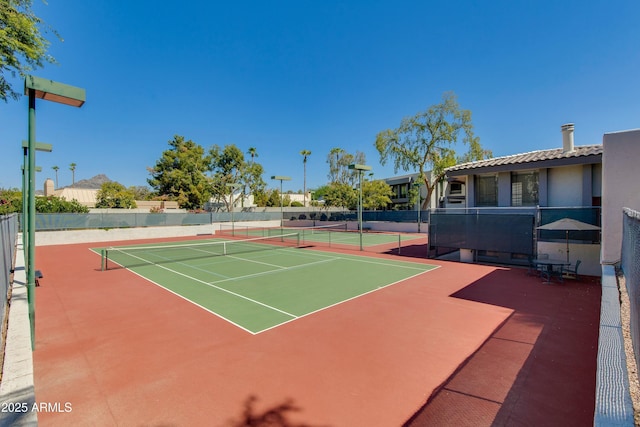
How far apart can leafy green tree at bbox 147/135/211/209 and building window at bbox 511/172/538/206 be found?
4607 cm

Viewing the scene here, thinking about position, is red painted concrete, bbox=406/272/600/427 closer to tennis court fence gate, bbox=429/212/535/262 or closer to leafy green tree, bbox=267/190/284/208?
tennis court fence gate, bbox=429/212/535/262

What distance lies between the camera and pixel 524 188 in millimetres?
17016

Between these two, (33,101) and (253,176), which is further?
(253,176)

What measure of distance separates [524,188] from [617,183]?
22.9ft

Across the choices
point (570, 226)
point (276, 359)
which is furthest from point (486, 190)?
point (276, 359)

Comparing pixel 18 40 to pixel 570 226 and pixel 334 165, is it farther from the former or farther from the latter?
pixel 334 165

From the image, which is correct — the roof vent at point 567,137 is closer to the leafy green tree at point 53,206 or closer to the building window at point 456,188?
the building window at point 456,188

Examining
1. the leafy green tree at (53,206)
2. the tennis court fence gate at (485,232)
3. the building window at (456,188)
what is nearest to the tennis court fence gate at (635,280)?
the tennis court fence gate at (485,232)

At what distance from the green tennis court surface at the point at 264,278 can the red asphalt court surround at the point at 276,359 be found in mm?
674

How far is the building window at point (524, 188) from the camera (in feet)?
54.7

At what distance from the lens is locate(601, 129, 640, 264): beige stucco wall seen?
9859 mm

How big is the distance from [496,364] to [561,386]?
3.25 feet

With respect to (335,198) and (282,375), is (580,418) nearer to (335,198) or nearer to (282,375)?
(282,375)

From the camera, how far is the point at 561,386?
5.09 m
